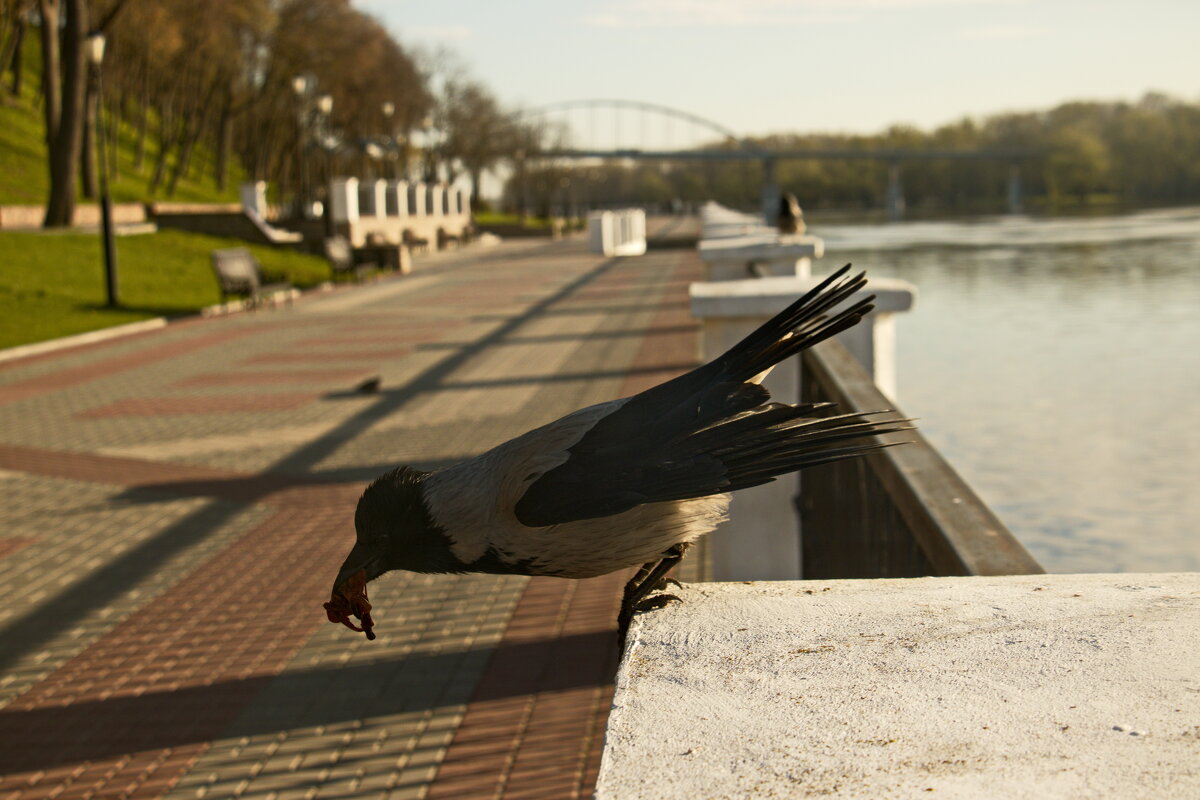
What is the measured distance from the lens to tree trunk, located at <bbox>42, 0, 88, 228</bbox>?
29859 millimetres

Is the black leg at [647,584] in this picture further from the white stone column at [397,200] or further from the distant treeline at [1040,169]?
the distant treeline at [1040,169]

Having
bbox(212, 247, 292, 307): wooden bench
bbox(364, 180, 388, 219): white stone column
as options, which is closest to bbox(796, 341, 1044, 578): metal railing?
bbox(212, 247, 292, 307): wooden bench

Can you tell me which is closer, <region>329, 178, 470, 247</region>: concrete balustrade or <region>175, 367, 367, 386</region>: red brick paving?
<region>175, 367, 367, 386</region>: red brick paving

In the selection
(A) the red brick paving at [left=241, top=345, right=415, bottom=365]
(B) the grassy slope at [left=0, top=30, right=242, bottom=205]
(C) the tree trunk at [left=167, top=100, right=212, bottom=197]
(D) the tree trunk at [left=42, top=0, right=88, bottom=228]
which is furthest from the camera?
(C) the tree trunk at [left=167, top=100, right=212, bottom=197]

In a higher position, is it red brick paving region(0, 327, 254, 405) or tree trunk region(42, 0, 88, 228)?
tree trunk region(42, 0, 88, 228)

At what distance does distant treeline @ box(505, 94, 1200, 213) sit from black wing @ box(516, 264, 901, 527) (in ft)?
373

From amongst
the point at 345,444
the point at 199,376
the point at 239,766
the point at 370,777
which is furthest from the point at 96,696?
the point at 199,376

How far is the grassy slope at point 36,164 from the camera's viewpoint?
42312 mm

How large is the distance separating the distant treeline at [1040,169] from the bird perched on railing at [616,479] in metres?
114

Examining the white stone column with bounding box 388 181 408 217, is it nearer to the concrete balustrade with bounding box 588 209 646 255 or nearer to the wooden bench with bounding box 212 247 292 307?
the concrete balustrade with bounding box 588 209 646 255

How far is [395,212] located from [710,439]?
50.7 metres

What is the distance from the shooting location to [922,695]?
171 centimetres

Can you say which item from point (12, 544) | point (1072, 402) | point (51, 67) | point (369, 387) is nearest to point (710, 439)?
point (12, 544)

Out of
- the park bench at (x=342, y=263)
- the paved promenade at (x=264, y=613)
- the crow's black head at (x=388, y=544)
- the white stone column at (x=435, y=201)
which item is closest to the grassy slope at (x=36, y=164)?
the white stone column at (x=435, y=201)
